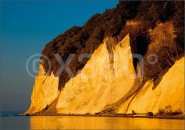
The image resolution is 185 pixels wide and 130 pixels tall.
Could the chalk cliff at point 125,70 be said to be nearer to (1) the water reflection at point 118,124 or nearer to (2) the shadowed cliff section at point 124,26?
(2) the shadowed cliff section at point 124,26

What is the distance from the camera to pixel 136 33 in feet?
136

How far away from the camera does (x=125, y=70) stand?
40656 mm

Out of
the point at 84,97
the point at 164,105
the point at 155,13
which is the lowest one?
the point at 164,105

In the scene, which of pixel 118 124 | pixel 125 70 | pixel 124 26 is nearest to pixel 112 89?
pixel 125 70

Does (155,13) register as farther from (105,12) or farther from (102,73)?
(105,12)

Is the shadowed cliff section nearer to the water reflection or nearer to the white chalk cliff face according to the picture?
the white chalk cliff face

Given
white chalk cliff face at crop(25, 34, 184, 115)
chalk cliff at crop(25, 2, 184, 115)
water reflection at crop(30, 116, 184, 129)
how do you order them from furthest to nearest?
chalk cliff at crop(25, 2, 184, 115), white chalk cliff face at crop(25, 34, 184, 115), water reflection at crop(30, 116, 184, 129)

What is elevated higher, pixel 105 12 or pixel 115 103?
pixel 105 12

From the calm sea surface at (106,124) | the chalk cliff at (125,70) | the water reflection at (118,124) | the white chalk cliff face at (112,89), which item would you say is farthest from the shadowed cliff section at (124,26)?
the water reflection at (118,124)

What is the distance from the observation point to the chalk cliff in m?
32.2

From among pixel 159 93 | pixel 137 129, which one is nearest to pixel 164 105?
pixel 159 93

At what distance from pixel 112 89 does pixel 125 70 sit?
234cm

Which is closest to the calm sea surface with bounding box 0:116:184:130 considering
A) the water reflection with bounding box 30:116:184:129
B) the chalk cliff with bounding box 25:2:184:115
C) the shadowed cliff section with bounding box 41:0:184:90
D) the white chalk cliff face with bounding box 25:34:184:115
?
the water reflection with bounding box 30:116:184:129

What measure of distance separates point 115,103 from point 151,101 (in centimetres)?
700
